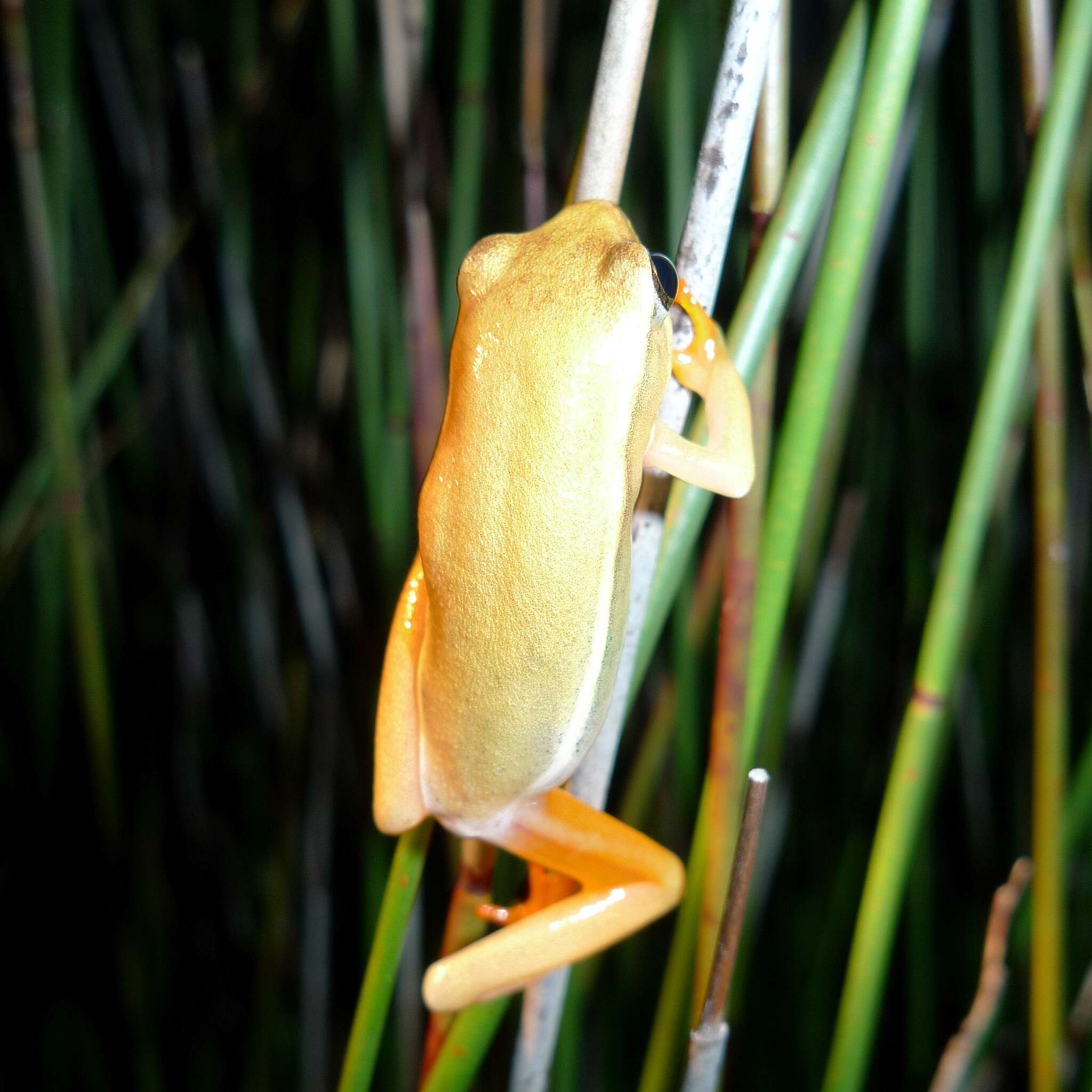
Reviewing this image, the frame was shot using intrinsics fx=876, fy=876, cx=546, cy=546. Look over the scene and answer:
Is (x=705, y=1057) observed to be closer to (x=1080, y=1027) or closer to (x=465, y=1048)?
(x=465, y=1048)

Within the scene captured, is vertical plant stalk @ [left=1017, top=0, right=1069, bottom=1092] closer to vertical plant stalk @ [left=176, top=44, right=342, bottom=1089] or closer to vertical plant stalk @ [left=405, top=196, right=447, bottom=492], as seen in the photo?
vertical plant stalk @ [left=405, top=196, right=447, bottom=492]

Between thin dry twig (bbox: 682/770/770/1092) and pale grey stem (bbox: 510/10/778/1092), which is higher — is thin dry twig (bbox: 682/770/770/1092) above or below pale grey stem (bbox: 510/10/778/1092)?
below

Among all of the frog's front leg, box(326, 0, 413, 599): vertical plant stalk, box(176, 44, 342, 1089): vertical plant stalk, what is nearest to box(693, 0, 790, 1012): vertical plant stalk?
the frog's front leg

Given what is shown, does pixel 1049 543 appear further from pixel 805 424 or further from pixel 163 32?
pixel 163 32

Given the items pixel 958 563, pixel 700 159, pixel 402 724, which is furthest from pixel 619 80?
pixel 402 724

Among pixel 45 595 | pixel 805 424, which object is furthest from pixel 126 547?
pixel 805 424

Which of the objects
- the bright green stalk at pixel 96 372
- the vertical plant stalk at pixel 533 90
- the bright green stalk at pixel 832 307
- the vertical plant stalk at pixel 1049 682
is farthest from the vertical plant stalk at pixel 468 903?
the bright green stalk at pixel 96 372
